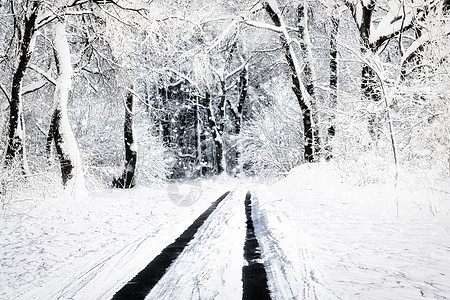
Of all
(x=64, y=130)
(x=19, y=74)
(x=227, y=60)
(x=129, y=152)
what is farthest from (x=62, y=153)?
(x=227, y=60)

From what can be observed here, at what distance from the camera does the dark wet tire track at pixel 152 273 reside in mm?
2973

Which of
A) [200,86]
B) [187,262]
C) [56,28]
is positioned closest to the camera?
[187,262]

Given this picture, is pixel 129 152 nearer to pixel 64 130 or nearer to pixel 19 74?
pixel 64 130

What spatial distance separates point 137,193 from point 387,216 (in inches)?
327

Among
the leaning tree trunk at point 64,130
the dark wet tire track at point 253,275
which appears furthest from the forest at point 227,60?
the dark wet tire track at point 253,275

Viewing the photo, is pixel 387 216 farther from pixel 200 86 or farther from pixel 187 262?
pixel 200 86

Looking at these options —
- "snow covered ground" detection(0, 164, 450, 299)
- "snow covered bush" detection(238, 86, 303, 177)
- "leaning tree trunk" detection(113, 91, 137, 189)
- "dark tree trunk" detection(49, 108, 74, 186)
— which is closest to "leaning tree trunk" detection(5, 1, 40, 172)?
"dark tree trunk" detection(49, 108, 74, 186)

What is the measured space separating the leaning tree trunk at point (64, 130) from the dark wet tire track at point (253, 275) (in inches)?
261

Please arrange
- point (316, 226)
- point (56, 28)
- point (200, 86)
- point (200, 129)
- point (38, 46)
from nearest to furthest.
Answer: point (316, 226), point (56, 28), point (38, 46), point (200, 86), point (200, 129)

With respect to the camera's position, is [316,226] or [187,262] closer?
[187,262]

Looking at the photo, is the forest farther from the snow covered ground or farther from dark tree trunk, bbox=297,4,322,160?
the snow covered ground

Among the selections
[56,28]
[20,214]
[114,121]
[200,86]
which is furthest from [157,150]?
[20,214]

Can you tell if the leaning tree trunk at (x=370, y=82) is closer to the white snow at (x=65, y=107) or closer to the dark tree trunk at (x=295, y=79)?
the dark tree trunk at (x=295, y=79)

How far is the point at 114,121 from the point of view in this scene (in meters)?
18.5
